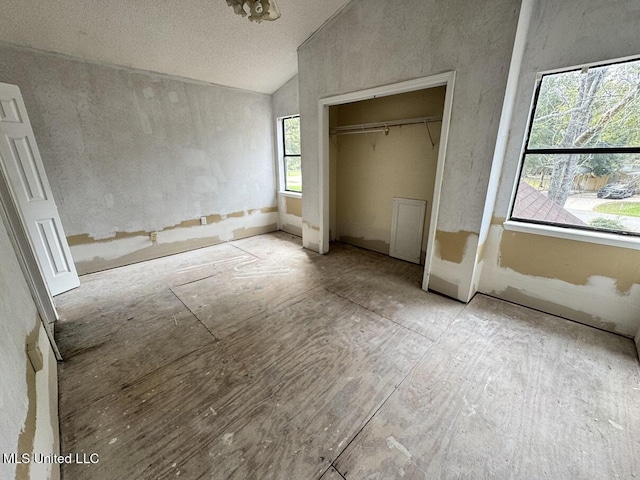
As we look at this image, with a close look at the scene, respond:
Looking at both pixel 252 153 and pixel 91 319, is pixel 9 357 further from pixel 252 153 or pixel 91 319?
pixel 252 153

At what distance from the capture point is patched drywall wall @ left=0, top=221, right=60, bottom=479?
0.99 metres

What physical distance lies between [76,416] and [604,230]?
423cm

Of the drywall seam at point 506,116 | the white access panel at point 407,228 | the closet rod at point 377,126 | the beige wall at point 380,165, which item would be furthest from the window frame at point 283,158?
the drywall seam at point 506,116

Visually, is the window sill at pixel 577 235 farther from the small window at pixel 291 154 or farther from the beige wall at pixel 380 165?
the small window at pixel 291 154

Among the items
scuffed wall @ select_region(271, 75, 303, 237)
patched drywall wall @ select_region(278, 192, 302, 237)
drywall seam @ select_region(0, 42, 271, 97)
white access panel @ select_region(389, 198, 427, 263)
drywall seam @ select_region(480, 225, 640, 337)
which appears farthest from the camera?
Result: patched drywall wall @ select_region(278, 192, 302, 237)

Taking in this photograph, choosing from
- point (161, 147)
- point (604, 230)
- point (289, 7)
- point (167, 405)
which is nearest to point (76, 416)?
point (167, 405)

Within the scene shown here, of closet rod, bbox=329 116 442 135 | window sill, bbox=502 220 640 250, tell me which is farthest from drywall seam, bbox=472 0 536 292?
closet rod, bbox=329 116 442 135

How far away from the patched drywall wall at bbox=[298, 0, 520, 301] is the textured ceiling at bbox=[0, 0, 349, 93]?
461 millimetres

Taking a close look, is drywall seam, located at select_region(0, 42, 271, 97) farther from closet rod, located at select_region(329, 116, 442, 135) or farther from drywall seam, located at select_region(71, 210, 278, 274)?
drywall seam, located at select_region(71, 210, 278, 274)

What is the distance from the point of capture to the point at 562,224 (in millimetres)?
2484

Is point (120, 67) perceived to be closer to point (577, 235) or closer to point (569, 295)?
point (577, 235)

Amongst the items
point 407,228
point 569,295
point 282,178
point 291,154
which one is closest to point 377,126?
point 407,228

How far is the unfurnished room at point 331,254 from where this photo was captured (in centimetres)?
147

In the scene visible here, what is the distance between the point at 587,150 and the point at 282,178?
433 cm
